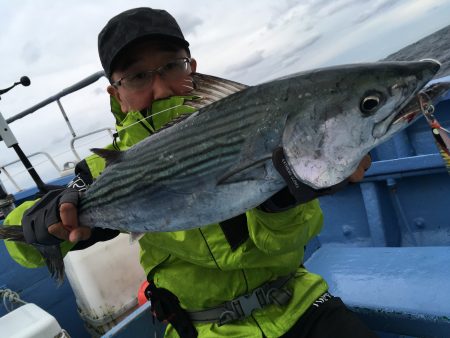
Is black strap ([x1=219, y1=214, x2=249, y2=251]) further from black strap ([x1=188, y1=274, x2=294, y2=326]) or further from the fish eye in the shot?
the fish eye

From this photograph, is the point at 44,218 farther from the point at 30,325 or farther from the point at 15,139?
the point at 15,139

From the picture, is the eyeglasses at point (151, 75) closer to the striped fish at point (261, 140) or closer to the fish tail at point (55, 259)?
the striped fish at point (261, 140)

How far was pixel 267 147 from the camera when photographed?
134 centimetres

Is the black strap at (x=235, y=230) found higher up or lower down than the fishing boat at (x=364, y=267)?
higher up

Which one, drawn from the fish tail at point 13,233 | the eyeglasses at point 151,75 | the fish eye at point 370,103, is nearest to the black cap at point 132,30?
the eyeglasses at point 151,75

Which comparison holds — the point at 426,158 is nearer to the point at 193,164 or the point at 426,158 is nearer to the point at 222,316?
the point at 222,316

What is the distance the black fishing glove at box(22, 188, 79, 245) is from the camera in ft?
6.35

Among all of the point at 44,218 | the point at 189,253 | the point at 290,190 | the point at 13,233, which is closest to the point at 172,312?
the point at 189,253

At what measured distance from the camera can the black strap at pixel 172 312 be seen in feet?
7.39

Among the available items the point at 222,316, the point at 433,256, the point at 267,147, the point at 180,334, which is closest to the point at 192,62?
the point at 267,147

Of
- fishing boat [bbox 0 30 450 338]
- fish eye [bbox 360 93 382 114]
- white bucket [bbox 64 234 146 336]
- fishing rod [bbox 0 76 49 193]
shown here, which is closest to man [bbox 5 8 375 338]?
fishing boat [bbox 0 30 450 338]

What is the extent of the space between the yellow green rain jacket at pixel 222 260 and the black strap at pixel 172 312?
6 centimetres

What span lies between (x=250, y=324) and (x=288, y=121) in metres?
1.40

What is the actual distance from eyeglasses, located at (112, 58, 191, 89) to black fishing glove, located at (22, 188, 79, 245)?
745 mm
